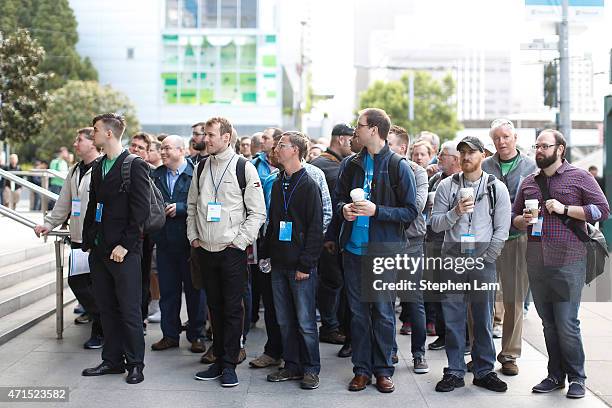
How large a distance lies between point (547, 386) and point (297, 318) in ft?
6.78

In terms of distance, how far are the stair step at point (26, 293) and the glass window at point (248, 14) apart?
1638 inches

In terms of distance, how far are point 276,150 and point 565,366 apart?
9.50 feet

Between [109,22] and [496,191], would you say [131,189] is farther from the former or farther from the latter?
[109,22]

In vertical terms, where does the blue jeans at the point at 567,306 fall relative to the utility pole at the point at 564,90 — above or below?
below

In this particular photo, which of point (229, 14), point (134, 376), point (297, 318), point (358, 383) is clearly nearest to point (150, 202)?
point (134, 376)

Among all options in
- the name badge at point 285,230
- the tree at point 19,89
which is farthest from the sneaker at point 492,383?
the tree at point 19,89

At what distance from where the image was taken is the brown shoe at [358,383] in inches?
244

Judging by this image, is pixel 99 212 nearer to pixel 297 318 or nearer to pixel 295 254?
pixel 295 254

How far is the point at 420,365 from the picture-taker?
6875mm

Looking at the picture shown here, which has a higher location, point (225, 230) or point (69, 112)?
point (69, 112)

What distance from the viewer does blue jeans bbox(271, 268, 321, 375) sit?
633 cm

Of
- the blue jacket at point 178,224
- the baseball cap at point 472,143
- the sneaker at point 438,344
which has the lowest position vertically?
the sneaker at point 438,344

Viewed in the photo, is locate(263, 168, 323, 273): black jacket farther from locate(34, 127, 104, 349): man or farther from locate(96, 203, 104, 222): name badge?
locate(34, 127, 104, 349): man

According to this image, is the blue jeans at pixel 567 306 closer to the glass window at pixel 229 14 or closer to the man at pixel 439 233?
the man at pixel 439 233
